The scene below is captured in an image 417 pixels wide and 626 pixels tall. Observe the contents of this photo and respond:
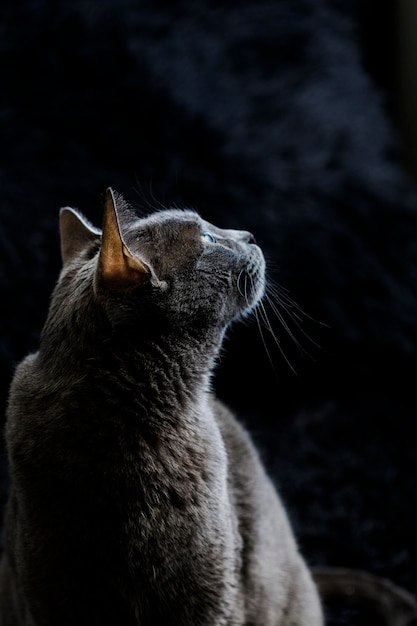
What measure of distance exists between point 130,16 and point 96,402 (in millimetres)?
815

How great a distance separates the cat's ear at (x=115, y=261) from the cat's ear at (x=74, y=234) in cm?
16

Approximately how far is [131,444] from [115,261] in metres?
0.17

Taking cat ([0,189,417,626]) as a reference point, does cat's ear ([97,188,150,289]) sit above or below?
above

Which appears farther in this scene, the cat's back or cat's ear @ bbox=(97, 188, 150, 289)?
the cat's back

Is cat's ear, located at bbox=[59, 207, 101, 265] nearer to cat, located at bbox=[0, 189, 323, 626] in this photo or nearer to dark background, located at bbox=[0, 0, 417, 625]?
cat, located at bbox=[0, 189, 323, 626]

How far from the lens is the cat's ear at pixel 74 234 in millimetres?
814

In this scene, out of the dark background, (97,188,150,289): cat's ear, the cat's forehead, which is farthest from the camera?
the dark background

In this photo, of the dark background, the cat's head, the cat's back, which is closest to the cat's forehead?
the cat's head

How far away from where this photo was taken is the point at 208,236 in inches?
30.1

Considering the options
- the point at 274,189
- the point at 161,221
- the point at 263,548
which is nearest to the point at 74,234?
the point at 161,221

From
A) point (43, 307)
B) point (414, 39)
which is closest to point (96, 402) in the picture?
point (43, 307)

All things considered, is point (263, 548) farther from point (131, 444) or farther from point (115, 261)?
point (115, 261)

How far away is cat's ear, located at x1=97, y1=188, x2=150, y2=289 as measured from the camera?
616 mm

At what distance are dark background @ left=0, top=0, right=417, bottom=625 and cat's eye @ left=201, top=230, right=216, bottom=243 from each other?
342mm
